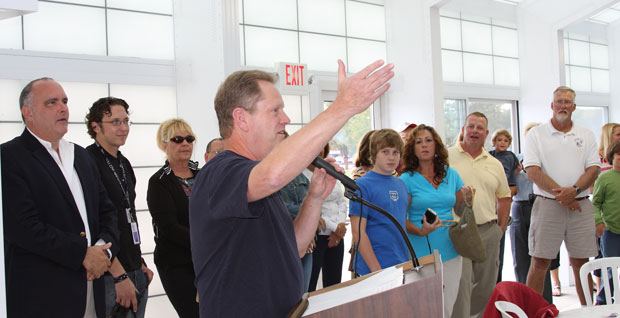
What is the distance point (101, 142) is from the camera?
249 centimetres

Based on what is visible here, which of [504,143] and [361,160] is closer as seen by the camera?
[361,160]

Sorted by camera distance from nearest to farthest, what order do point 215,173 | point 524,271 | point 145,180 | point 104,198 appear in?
point 215,173 → point 104,198 → point 145,180 → point 524,271

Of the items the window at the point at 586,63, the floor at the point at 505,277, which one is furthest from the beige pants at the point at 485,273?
the window at the point at 586,63

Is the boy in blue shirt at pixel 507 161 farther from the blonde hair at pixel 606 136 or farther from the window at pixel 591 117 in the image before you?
the window at pixel 591 117

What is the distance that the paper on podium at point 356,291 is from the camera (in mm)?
917

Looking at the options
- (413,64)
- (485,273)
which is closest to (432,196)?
(485,273)

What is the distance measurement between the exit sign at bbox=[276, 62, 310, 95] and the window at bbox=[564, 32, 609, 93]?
18.5 feet

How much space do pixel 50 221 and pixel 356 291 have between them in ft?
4.74

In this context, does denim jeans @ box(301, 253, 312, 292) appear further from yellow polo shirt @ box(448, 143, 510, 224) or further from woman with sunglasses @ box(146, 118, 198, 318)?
yellow polo shirt @ box(448, 143, 510, 224)

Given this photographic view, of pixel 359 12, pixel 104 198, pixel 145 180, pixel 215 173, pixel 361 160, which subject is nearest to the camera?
pixel 215 173

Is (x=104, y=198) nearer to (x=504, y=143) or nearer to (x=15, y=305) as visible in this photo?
(x=15, y=305)

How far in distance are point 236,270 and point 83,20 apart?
10.1 ft

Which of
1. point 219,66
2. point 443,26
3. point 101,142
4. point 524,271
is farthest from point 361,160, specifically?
point 443,26

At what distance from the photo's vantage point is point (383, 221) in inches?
103
